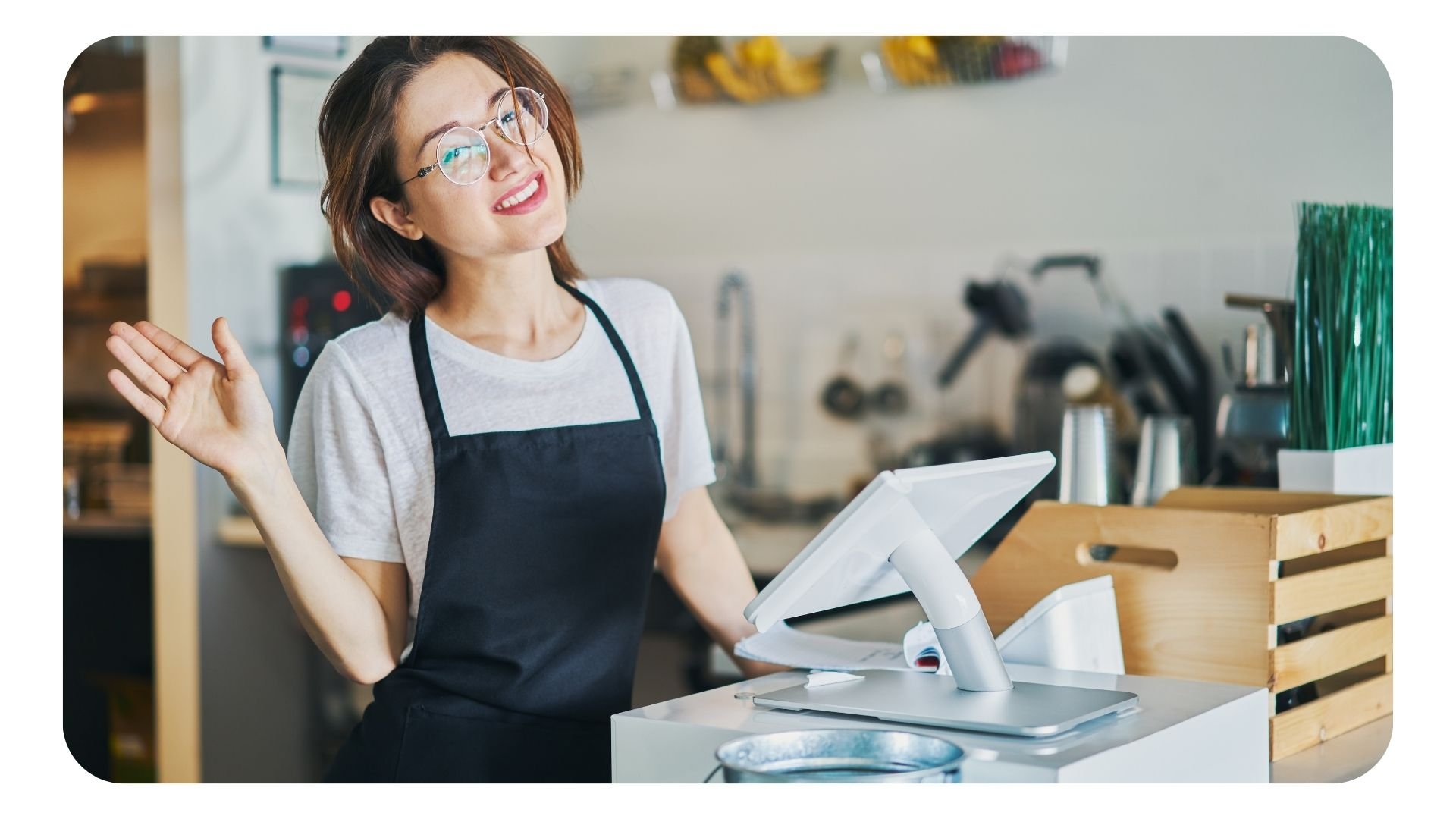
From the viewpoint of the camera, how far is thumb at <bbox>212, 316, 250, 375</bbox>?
1.15 m

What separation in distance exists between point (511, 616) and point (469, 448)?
166mm

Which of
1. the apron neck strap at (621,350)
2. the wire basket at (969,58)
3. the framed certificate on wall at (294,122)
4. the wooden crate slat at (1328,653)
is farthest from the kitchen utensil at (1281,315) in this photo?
the framed certificate on wall at (294,122)

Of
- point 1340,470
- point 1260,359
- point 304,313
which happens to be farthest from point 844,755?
point 304,313

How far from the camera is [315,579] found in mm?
1220

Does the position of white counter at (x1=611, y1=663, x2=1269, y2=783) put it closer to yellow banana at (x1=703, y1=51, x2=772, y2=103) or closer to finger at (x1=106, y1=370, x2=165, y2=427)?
finger at (x1=106, y1=370, x2=165, y2=427)

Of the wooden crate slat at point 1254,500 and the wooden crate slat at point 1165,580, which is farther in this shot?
the wooden crate slat at point 1254,500

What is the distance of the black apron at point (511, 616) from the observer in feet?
4.28

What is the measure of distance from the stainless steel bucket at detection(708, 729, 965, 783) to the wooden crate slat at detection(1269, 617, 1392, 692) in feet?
1.45

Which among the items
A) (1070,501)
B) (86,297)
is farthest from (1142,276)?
(86,297)

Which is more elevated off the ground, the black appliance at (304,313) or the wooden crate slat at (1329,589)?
the black appliance at (304,313)

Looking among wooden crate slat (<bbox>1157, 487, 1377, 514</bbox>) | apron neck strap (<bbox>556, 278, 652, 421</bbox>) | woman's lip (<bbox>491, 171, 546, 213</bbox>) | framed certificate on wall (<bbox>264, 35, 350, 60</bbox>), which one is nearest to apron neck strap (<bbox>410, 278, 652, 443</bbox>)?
apron neck strap (<bbox>556, 278, 652, 421</bbox>)

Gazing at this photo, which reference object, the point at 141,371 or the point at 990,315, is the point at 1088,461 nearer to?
the point at 141,371

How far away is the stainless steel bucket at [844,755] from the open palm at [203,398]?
47 cm

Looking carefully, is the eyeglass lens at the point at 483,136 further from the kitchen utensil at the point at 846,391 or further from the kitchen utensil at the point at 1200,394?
the kitchen utensil at the point at 846,391
